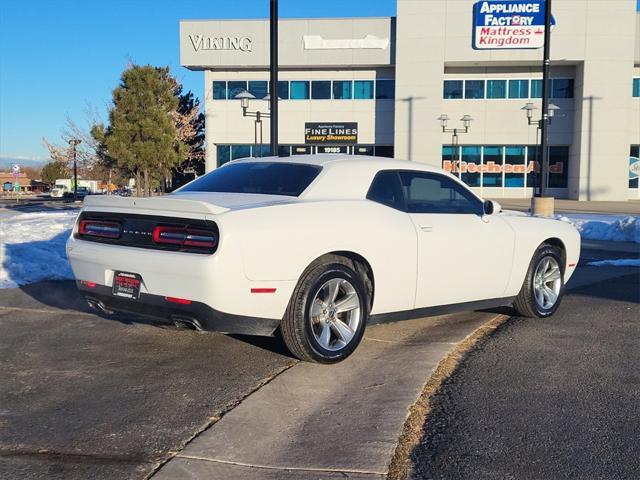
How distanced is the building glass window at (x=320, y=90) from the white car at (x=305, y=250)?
34631 mm

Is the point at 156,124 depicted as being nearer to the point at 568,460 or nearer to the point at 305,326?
the point at 305,326

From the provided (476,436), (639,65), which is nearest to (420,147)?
(639,65)

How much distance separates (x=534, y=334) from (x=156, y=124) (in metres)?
22.0

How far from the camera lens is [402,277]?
16.4 ft

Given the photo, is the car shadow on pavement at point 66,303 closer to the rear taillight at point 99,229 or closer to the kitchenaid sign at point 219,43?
the rear taillight at point 99,229

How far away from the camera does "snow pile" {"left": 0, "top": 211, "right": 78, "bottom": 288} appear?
27.1 ft

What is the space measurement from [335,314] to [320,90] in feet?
119

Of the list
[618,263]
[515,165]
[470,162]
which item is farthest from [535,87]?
[618,263]

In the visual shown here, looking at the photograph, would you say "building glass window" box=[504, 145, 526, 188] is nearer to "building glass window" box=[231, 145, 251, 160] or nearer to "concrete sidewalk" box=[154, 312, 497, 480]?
"building glass window" box=[231, 145, 251, 160]

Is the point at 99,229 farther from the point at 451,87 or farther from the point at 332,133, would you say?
the point at 451,87

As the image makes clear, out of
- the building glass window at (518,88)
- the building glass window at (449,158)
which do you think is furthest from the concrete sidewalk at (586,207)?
the building glass window at (518,88)

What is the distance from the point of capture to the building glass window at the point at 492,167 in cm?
3922

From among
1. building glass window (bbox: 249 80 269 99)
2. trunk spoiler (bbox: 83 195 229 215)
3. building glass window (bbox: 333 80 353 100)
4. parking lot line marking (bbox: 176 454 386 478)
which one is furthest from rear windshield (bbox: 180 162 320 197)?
building glass window (bbox: 249 80 269 99)

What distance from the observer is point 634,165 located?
39438 mm
